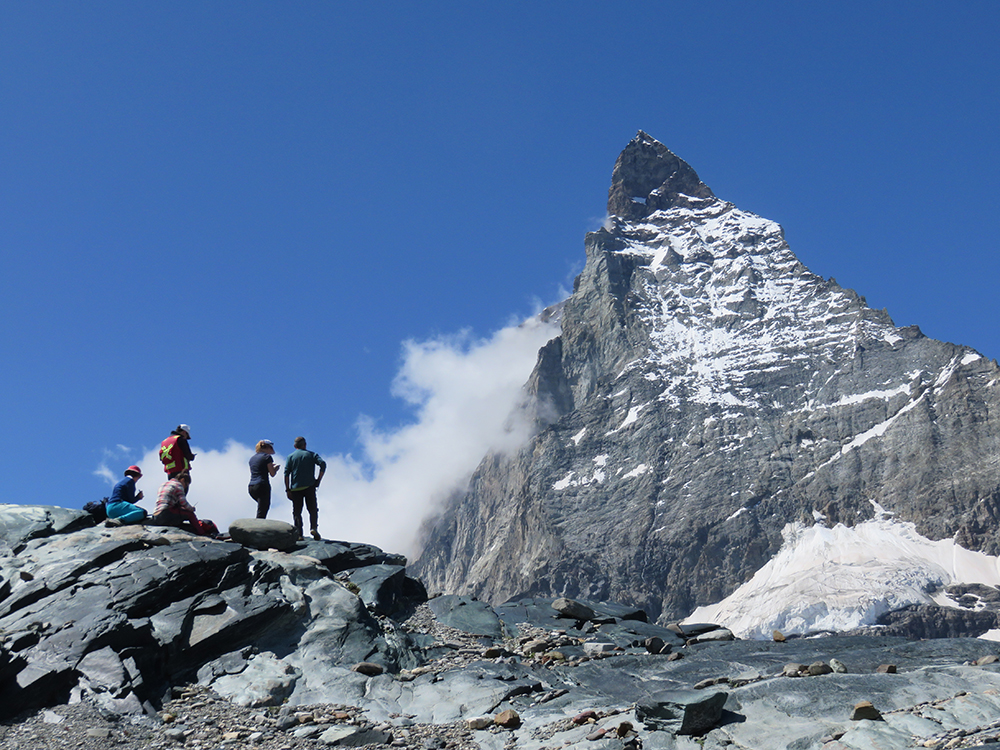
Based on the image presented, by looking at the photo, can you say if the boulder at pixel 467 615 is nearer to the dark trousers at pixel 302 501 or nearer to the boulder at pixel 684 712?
the dark trousers at pixel 302 501

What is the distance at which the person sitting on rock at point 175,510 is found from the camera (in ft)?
59.6

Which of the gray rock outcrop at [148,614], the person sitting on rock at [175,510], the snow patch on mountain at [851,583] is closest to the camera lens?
the gray rock outcrop at [148,614]

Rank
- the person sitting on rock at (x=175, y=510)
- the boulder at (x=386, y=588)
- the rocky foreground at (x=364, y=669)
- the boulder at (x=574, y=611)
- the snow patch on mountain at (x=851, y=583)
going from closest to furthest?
the rocky foreground at (x=364, y=669)
the boulder at (x=386, y=588)
the person sitting on rock at (x=175, y=510)
the boulder at (x=574, y=611)
the snow patch on mountain at (x=851, y=583)

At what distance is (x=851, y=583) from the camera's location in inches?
7259

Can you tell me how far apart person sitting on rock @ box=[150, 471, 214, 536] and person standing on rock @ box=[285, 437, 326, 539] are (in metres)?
2.69

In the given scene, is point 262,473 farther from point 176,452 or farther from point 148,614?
point 148,614

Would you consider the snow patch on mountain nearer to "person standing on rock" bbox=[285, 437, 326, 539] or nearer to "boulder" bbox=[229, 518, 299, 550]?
"person standing on rock" bbox=[285, 437, 326, 539]

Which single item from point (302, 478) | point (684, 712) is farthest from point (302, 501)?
point (684, 712)

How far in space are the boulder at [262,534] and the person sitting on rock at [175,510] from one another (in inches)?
26.2

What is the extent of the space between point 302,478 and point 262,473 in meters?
1.08

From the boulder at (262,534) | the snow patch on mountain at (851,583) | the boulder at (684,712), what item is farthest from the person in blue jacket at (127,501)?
the snow patch on mountain at (851,583)

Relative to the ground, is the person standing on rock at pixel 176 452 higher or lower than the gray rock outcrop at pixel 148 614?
higher

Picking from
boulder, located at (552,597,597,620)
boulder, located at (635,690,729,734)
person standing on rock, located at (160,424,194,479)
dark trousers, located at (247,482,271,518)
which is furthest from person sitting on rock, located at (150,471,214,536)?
boulder, located at (635,690,729,734)

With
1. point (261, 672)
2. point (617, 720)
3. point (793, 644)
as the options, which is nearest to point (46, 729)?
point (261, 672)
